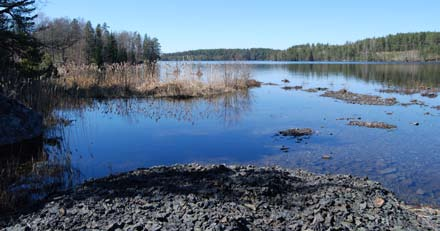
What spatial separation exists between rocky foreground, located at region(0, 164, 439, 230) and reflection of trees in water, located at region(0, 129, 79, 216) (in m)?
0.60

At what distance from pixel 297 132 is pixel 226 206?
19.5 feet

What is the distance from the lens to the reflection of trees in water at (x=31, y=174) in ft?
15.8

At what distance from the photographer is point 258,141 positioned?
8.86 meters

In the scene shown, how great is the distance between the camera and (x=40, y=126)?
8828 mm

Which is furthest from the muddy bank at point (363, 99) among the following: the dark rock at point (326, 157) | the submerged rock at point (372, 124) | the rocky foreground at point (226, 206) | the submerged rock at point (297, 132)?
the rocky foreground at point (226, 206)

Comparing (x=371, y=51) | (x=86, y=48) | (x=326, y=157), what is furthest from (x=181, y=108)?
(x=371, y=51)

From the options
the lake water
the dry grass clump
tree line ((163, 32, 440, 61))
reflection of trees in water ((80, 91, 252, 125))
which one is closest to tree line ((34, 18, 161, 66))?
the dry grass clump

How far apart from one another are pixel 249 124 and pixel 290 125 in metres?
1.29

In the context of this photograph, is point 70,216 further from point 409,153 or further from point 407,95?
point 407,95

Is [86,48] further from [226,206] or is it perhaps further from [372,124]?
[226,206]

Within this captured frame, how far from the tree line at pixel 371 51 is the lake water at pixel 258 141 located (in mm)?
70435

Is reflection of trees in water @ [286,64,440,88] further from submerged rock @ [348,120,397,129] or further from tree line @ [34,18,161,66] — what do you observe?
tree line @ [34,18,161,66]

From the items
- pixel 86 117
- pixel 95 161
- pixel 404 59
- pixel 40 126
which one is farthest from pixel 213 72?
pixel 404 59

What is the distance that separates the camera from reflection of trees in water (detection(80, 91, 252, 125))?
1254cm
